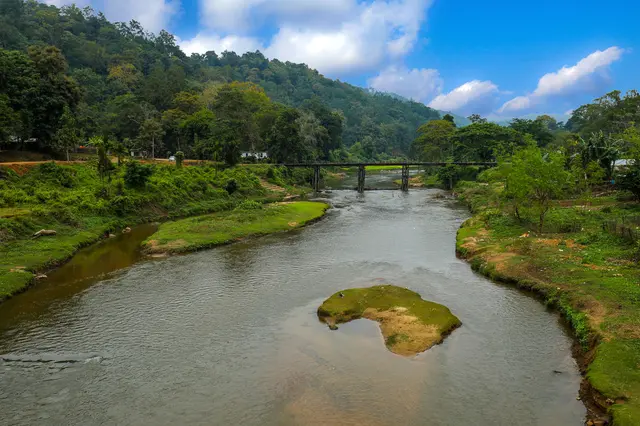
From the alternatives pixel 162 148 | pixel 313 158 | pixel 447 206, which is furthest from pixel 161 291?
pixel 313 158

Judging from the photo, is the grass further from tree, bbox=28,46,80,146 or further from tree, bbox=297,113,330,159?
tree, bbox=297,113,330,159

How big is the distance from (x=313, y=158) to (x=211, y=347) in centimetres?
9811

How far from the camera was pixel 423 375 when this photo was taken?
21.3 m

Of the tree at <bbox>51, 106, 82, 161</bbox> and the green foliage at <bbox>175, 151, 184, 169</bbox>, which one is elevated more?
the tree at <bbox>51, 106, 82, 161</bbox>

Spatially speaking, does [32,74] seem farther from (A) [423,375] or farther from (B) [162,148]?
(A) [423,375]

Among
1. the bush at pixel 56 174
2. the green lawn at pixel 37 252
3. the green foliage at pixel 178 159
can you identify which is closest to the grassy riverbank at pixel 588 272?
the green lawn at pixel 37 252

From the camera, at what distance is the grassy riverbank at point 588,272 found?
63.3ft

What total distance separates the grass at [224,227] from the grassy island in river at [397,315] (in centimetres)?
2056

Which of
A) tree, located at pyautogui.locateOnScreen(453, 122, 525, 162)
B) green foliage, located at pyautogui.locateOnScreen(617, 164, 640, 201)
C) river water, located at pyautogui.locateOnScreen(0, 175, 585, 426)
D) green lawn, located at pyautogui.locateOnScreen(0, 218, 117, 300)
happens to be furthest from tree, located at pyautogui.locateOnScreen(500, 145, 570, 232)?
tree, located at pyautogui.locateOnScreen(453, 122, 525, 162)

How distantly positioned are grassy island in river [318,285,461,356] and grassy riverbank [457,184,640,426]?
747 cm

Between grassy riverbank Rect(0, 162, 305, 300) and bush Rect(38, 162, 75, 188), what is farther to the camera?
bush Rect(38, 162, 75, 188)

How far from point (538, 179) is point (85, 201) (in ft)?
167

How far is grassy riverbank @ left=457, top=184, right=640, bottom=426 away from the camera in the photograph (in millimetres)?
19297

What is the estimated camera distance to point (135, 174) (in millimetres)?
60594
